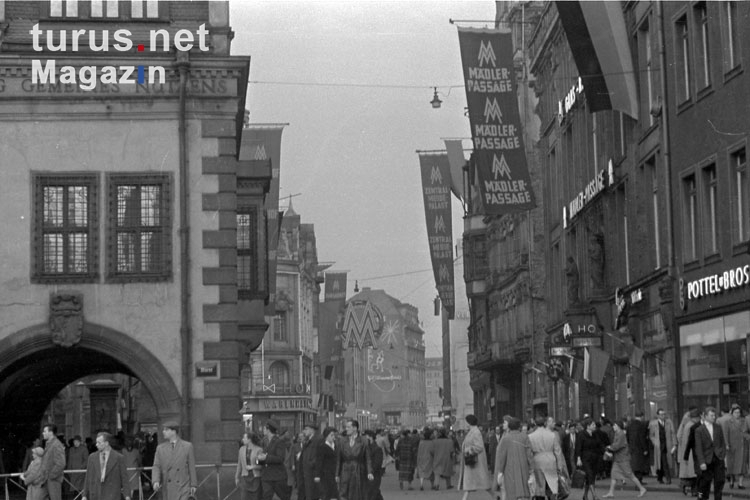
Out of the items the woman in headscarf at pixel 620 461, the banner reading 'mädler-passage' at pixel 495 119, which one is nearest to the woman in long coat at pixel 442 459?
the banner reading 'mädler-passage' at pixel 495 119

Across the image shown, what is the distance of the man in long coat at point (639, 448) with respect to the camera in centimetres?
3428

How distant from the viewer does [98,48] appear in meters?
30.3

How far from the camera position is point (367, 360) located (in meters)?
173

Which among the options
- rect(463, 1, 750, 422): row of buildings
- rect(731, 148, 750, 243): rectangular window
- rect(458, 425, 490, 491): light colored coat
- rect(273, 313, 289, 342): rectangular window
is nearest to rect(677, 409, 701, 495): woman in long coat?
rect(458, 425, 490, 491): light colored coat

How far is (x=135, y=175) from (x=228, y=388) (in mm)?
4626

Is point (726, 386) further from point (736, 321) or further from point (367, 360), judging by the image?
point (367, 360)

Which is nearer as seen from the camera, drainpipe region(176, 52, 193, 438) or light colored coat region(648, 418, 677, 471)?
drainpipe region(176, 52, 193, 438)

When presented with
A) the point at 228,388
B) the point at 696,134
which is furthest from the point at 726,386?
the point at 228,388

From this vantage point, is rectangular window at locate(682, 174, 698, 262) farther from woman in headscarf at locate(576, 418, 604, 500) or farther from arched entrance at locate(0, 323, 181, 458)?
arched entrance at locate(0, 323, 181, 458)

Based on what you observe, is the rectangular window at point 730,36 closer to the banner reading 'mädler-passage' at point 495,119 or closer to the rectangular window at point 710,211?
the rectangular window at point 710,211

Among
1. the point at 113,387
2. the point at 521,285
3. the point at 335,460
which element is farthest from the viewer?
the point at 521,285

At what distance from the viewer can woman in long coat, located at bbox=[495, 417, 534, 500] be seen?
867 inches

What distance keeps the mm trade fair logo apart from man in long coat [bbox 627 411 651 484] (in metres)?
13.3

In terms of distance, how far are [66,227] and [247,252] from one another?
316 inches
